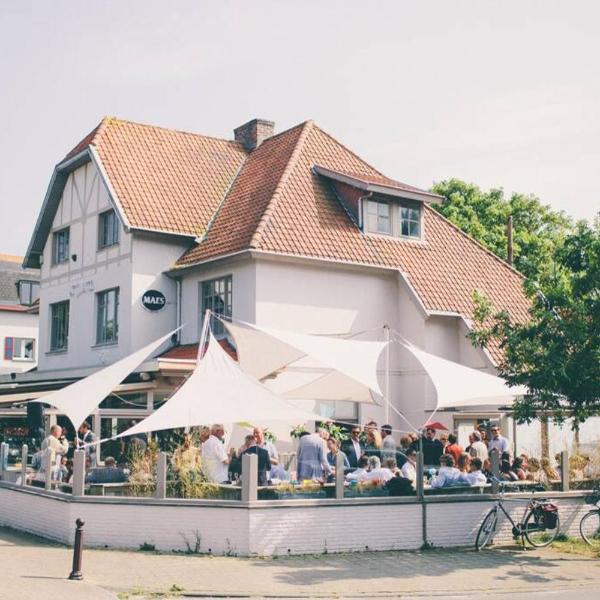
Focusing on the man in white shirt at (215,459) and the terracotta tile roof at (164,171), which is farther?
the terracotta tile roof at (164,171)

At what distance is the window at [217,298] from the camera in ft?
74.8

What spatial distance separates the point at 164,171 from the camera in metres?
25.8

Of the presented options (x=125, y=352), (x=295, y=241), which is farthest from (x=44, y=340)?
(x=295, y=241)

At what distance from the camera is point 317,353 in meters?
16.5

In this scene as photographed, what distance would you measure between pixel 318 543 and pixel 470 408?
9.62m

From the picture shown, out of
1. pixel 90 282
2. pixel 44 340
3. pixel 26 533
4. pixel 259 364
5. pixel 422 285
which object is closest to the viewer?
pixel 26 533

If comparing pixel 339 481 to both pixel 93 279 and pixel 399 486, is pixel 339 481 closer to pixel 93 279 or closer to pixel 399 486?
pixel 399 486

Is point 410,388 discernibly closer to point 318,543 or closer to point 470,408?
point 470,408

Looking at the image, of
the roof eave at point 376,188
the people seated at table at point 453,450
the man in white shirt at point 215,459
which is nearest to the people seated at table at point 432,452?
the people seated at table at point 453,450

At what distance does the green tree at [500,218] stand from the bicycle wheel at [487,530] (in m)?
25.5

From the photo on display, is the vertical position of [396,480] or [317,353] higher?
[317,353]

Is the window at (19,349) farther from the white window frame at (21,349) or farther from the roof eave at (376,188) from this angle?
the roof eave at (376,188)

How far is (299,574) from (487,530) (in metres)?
3.78

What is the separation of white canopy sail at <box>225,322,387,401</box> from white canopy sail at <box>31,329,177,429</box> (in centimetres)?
223
